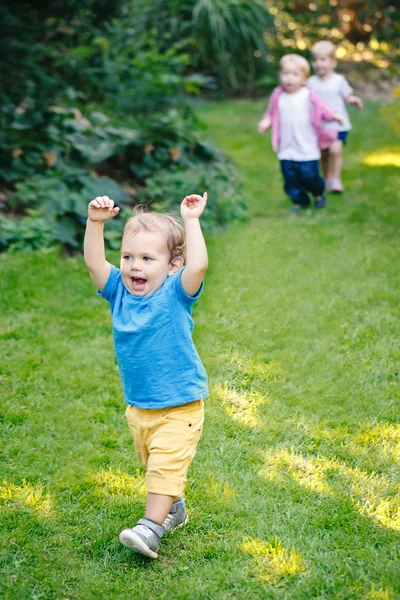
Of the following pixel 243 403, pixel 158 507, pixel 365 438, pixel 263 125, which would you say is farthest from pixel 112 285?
pixel 263 125

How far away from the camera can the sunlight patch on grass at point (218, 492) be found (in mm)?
2818

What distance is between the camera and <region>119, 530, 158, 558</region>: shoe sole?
2.38 metres

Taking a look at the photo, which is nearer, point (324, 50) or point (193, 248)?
point (193, 248)

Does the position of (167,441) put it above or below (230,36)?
below

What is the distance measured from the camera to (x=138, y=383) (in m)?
2.60

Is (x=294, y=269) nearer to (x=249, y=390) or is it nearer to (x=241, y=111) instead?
(x=249, y=390)

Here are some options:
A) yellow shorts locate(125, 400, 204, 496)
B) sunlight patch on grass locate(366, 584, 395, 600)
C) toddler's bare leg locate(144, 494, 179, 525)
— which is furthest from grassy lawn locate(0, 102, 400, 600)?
yellow shorts locate(125, 400, 204, 496)

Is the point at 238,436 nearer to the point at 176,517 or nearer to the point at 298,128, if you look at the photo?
the point at 176,517

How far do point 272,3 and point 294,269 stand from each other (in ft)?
27.1

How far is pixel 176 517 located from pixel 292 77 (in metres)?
4.57

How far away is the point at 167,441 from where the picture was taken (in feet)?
8.30

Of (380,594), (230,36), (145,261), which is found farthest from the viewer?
(230,36)

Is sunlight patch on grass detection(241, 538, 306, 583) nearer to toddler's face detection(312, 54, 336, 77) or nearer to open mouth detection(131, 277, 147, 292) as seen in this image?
open mouth detection(131, 277, 147, 292)

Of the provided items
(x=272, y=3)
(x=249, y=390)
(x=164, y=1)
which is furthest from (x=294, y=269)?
(x=272, y=3)
